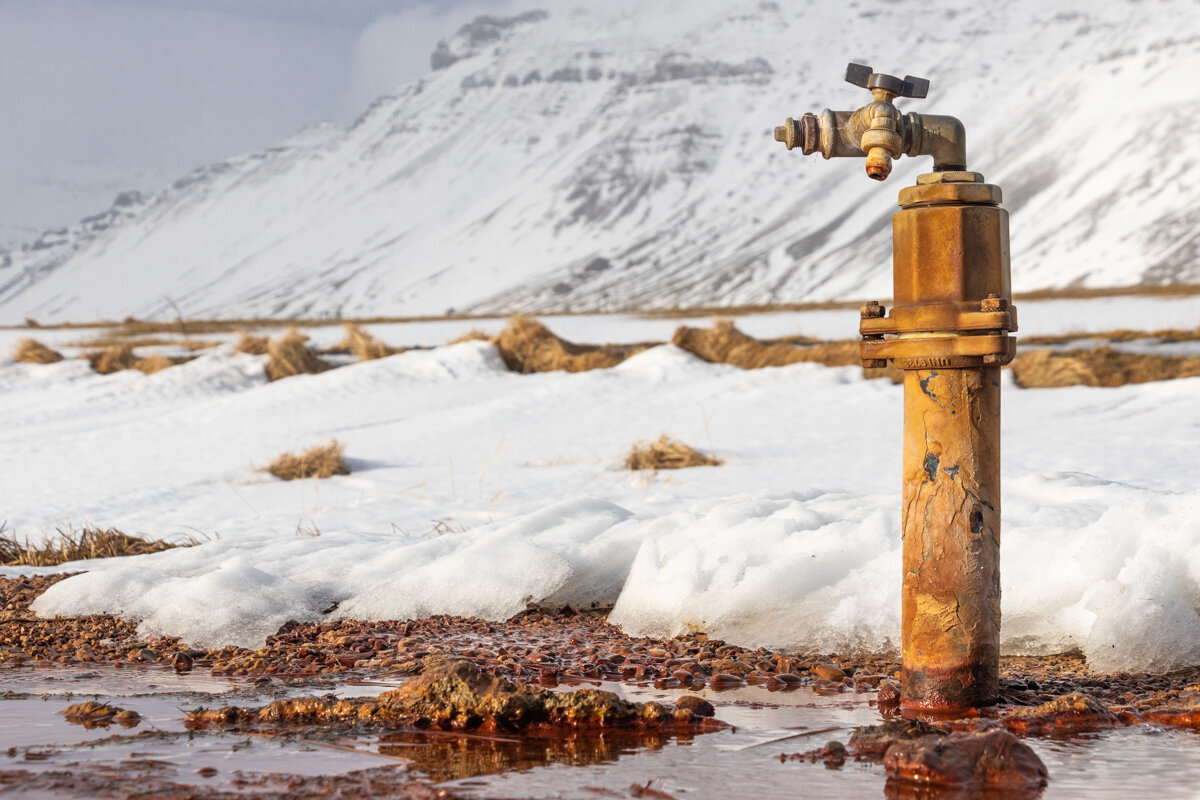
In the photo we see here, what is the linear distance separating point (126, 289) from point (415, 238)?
152ft

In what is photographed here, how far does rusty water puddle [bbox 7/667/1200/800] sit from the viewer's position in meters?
2.44

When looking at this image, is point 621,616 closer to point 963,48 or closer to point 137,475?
point 137,475

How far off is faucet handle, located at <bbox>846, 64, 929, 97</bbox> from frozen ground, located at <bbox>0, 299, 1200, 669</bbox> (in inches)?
66.7

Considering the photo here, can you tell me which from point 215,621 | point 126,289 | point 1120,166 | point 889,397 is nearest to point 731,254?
point 1120,166

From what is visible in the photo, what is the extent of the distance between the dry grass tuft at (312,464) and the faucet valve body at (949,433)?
22.1 ft

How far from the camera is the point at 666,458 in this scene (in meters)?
9.02

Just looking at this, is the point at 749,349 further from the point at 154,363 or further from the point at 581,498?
the point at 581,498

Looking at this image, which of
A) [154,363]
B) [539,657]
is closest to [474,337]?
[154,363]

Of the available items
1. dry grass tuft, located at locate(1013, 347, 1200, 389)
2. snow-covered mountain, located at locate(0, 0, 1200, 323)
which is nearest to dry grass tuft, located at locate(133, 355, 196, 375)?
dry grass tuft, located at locate(1013, 347, 1200, 389)

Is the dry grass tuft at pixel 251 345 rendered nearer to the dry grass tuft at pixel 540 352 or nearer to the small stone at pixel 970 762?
the dry grass tuft at pixel 540 352

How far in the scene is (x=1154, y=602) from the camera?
3703mm

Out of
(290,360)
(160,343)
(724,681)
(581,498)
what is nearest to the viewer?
(724,681)

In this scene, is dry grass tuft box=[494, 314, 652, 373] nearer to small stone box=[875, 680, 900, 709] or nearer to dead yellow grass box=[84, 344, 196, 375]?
dead yellow grass box=[84, 344, 196, 375]

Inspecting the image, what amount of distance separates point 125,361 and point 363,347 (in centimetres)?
376
